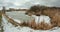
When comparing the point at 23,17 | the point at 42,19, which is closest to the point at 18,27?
the point at 23,17

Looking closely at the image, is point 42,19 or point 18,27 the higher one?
point 42,19

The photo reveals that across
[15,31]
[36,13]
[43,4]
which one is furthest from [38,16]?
[15,31]

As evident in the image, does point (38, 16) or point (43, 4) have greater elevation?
point (43, 4)

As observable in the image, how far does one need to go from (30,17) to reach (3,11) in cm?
32

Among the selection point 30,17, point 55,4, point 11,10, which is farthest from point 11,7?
point 55,4

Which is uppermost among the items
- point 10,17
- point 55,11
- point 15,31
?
point 55,11

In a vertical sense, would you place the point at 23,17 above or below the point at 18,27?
above

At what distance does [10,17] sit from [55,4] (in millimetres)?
536

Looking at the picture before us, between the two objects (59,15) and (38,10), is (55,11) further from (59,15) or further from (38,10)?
(38,10)

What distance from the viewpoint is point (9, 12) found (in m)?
1.54

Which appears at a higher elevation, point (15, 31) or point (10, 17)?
point (10, 17)

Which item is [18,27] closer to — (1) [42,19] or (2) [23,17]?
(2) [23,17]

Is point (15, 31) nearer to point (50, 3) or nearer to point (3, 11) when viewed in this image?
point (3, 11)

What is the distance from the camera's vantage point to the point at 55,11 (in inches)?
60.7
